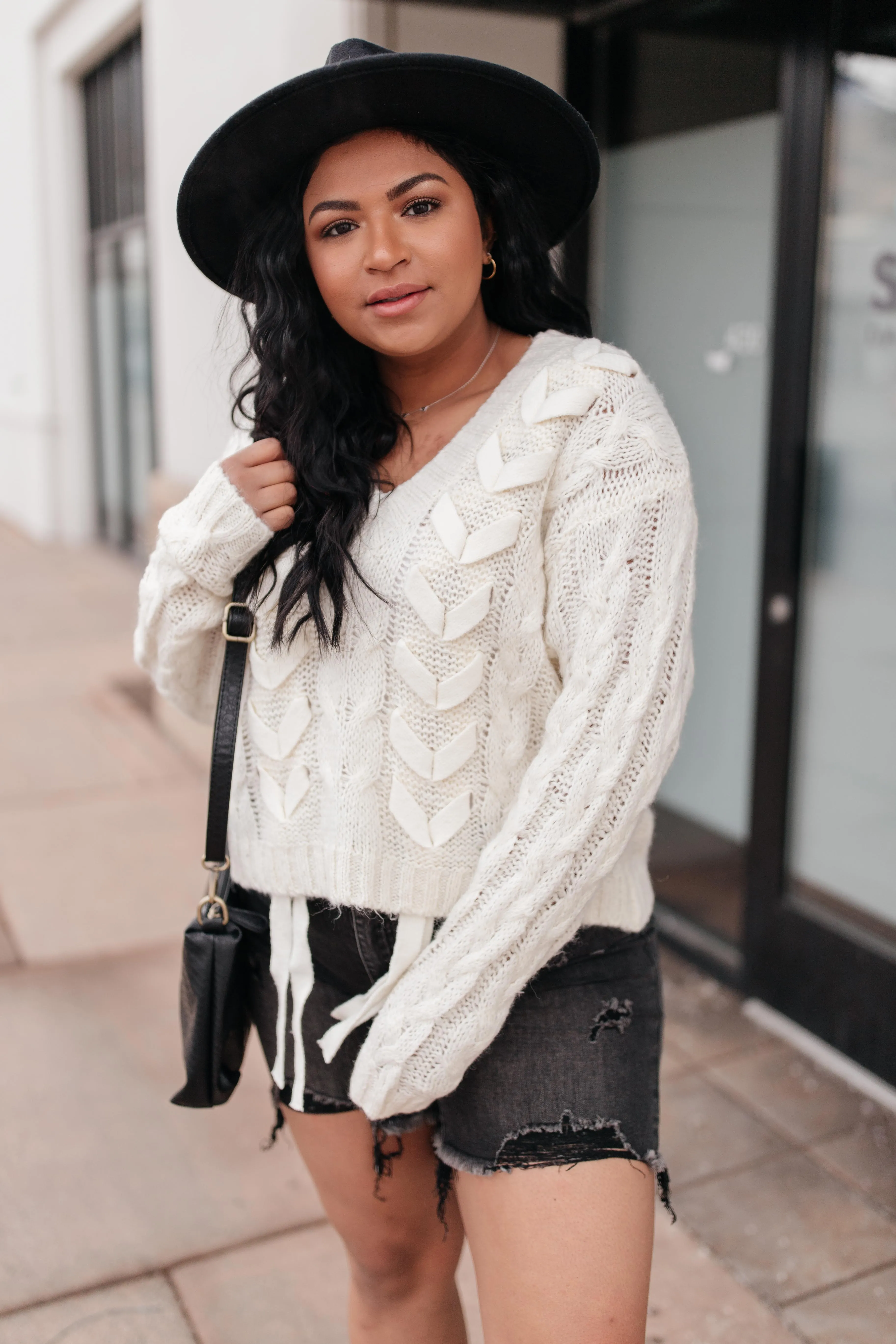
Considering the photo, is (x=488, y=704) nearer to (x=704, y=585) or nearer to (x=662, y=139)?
(x=704, y=585)

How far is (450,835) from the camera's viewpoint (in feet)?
5.01

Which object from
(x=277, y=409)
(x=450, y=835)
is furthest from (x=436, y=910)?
(x=277, y=409)

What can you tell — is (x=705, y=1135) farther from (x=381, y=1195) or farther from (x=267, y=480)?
(x=267, y=480)

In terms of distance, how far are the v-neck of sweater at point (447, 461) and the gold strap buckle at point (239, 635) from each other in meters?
0.19

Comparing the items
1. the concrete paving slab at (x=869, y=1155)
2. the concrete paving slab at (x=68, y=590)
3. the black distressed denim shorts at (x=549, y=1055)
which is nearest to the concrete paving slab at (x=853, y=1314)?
the concrete paving slab at (x=869, y=1155)

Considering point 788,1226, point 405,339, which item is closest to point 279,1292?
point 788,1226

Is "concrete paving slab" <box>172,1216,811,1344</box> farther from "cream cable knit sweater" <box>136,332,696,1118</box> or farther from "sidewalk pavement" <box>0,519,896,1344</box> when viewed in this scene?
"cream cable knit sweater" <box>136,332,696,1118</box>

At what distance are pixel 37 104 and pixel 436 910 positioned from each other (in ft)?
37.6

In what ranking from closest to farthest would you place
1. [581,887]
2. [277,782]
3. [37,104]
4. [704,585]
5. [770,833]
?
1. [581,887]
2. [277,782]
3. [770,833]
4. [704,585]
5. [37,104]

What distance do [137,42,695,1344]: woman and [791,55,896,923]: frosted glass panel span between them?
148 cm

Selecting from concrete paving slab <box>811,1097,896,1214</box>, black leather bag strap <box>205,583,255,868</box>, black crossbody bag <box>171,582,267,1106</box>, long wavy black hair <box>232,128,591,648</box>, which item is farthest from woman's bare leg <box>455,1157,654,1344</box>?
concrete paving slab <box>811,1097,896,1214</box>

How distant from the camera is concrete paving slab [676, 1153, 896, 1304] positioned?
98.3 inches

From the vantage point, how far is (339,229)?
5.21 ft

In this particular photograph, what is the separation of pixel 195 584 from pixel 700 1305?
170cm
